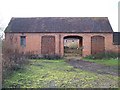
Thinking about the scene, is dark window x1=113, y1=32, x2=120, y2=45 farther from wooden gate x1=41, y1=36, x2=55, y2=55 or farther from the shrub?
wooden gate x1=41, y1=36, x2=55, y2=55

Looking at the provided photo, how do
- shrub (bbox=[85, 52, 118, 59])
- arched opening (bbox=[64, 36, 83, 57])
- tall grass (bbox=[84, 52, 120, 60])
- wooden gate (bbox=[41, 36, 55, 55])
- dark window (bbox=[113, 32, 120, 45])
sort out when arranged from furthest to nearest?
arched opening (bbox=[64, 36, 83, 57])
wooden gate (bbox=[41, 36, 55, 55])
dark window (bbox=[113, 32, 120, 45])
shrub (bbox=[85, 52, 118, 59])
tall grass (bbox=[84, 52, 120, 60])

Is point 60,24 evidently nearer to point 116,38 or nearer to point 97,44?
point 97,44

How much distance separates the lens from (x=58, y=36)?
30766 mm

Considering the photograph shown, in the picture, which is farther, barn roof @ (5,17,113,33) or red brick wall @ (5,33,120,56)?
barn roof @ (5,17,113,33)

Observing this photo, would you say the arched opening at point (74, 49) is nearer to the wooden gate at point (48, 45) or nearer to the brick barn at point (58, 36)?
the brick barn at point (58, 36)

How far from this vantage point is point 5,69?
12719mm

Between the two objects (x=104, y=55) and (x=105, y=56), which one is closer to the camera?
(x=105, y=56)

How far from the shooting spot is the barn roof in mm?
30984

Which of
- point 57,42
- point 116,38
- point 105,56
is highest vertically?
point 116,38

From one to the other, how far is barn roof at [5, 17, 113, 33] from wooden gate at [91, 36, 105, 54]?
0.95 m

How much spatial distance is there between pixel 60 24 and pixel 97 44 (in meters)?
5.33

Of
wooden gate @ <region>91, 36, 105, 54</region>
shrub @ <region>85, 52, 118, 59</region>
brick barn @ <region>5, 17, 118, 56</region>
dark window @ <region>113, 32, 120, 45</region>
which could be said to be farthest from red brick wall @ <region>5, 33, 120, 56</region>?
shrub @ <region>85, 52, 118, 59</region>

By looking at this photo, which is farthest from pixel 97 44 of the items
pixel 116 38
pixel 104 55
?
pixel 116 38

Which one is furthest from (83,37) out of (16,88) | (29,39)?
(16,88)
